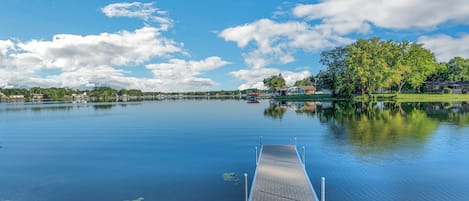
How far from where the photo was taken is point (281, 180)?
11.4m

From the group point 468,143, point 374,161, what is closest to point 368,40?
point 468,143

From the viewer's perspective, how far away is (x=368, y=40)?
270ft

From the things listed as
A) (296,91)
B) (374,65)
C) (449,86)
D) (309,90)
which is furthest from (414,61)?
(296,91)

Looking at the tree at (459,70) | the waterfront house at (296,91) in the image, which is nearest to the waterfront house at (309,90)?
the waterfront house at (296,91)

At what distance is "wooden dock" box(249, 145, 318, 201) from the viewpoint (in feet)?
31.9

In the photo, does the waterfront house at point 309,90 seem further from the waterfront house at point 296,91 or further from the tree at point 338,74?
the tree at point 338,74

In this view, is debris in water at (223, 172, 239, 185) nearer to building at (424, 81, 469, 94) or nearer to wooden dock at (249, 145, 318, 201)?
wooden dock at (249, 145, 318, 201)

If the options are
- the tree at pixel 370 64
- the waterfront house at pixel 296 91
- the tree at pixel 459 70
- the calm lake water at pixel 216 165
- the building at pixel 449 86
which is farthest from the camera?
the waterfront house at pixel 296 91

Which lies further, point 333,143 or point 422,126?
point 422,126

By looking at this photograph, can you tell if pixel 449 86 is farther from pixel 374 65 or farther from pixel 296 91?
pixel 296 91

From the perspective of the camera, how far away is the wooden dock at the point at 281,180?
31.9 feet

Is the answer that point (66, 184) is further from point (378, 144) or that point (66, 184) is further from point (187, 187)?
point (378, 144)

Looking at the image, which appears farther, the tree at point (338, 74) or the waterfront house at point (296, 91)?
the waterfront house at point (296, 91)

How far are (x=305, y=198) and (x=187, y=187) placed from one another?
5332 mm
